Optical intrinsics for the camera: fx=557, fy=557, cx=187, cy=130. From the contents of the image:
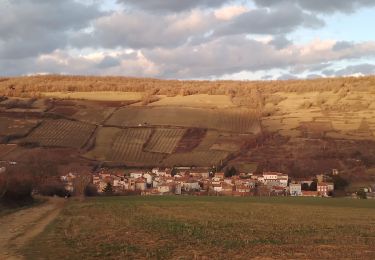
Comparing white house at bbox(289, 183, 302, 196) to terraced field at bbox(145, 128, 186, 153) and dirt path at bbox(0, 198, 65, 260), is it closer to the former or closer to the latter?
terraced field at bbox(145, 128, 186, 153)

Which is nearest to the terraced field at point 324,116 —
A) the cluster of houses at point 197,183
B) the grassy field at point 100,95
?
the cluster of houses at point 197,183

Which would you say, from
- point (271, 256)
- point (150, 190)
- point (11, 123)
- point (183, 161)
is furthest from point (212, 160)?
point (271, 256)

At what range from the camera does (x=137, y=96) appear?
161 metres

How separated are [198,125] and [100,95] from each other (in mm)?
44903

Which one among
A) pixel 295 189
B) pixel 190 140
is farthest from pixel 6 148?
pixel 295 189

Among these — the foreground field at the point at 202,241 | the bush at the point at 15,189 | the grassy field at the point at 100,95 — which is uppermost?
the grassy field at the point at 100,95

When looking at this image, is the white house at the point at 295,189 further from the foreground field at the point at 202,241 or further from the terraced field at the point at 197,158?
the foreground field at the point at 202,241

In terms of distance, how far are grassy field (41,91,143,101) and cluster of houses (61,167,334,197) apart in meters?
53.4

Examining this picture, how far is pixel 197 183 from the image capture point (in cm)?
10156

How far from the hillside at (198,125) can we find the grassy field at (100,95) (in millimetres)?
287

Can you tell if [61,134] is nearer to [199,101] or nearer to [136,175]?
[136,175]

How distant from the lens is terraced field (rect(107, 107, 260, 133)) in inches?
4951

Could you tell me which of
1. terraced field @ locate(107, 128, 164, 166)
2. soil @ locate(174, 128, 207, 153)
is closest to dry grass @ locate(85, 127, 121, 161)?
terraced field @ locate(107, 128, 164, 166)

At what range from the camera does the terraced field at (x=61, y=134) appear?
115250mm
